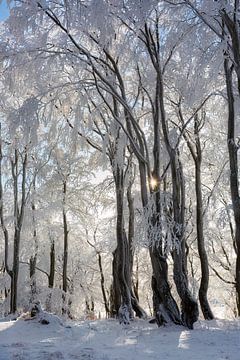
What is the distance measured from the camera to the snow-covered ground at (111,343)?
561 cm

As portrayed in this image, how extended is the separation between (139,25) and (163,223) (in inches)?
164

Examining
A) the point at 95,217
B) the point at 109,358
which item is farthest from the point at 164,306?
the point at 95,217

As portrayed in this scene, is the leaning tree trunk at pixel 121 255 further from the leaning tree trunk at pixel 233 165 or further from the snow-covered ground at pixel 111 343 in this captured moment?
the leaning tree trunk at pixel 233 165

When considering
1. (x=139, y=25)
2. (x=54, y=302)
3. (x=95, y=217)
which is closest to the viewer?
(x=139, y=25)

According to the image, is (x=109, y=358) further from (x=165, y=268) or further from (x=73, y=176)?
(x=73, y=176)

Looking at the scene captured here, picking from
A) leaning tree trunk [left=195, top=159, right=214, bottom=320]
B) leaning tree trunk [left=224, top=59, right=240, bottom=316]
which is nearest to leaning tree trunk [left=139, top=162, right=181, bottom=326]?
leaning tree trunk [left=224, top=59, right=240, bottom=316]

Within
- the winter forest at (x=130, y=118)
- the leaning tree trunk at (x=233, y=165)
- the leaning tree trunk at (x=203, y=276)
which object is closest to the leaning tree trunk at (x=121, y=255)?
the winter forest at (x=130, y=118)

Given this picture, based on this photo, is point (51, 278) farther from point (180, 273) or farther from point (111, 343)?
point (111, 343)

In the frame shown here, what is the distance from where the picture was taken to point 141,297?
28.5 metres

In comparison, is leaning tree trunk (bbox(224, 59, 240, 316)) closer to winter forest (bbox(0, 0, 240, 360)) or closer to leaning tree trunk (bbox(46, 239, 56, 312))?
winter forest (bbox(0, 0, 240, 360))

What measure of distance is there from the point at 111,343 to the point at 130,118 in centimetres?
524

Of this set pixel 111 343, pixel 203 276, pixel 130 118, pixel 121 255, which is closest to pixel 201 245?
pixel 203 276

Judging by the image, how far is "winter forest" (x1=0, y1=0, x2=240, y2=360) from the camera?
8.88 m

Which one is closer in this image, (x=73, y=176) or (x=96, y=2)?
(x=96, y=2)
